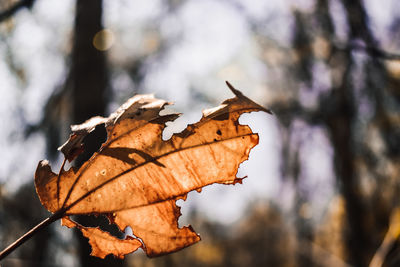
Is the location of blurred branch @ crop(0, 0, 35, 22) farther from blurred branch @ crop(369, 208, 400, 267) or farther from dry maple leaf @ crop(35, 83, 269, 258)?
blurred branch @ crop(369, 208, 400, 267)

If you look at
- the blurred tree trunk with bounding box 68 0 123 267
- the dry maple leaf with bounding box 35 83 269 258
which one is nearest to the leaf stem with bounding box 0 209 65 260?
the dry maple leaf with bounding box 35 83 269 258

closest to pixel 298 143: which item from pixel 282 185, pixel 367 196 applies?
pixel 282 185

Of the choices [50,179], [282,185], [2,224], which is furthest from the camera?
[282,185]

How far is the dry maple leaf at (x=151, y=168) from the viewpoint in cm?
48

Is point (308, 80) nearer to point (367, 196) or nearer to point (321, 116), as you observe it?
point (321, 116)

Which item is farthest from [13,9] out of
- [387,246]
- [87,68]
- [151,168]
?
[387,246]

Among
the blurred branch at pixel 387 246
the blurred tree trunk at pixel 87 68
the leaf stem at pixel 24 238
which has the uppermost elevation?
the blurred tree trunk at pixel 87 68

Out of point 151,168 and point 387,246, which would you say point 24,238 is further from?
point 387,246

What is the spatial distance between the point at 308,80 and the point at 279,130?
10.6 feet

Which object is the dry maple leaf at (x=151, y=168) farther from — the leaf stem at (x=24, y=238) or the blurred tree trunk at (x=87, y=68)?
the blurred tree trunk at (x=87, y=68)

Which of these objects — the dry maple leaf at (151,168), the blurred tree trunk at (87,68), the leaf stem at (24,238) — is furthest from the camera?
the blurred tree trunk at (87,68)

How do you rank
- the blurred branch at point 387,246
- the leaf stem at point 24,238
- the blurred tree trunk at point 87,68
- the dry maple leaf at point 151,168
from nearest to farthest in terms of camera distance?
the leaf stem at point 24,238 → the dry maple leaf at point 151,168 → the blurred branch at point 387,246 → the blurred tree trunk at point 87,68

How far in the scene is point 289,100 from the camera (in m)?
8.00

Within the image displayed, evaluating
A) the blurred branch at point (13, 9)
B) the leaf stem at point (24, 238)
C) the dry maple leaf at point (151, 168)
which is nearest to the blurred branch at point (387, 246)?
the dry maple leaf at point (151, 168)
